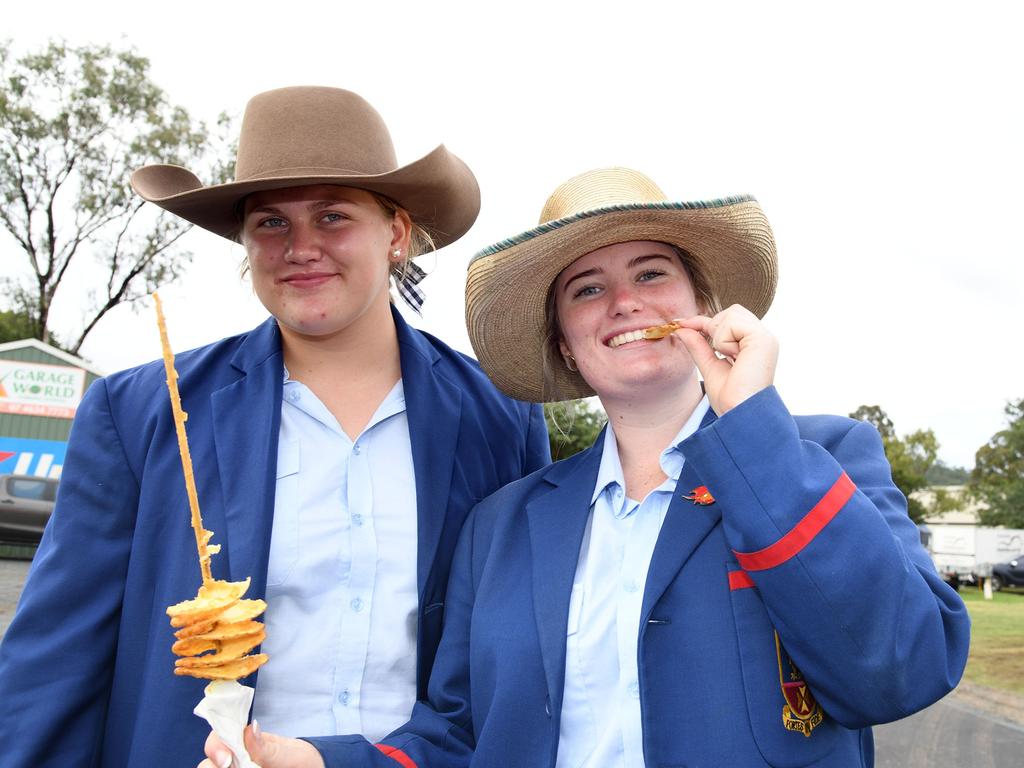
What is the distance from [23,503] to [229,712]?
19.1 m

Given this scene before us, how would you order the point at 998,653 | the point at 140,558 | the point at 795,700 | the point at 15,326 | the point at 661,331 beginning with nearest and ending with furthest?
the point at 795,700 → the point at 661,331 → the point at 140,558 → the point at 998,653 → the point at 15,326

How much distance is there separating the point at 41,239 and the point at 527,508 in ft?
91.0

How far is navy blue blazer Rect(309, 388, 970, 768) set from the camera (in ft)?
5.56

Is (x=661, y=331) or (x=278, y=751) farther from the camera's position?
(x=661, y=331)

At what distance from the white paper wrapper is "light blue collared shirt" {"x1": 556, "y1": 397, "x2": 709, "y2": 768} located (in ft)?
2.52

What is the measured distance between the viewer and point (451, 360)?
3.12 m

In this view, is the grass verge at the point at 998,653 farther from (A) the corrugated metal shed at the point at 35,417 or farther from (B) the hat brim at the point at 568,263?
(A) the corrugated metal shed at the point at 35,417

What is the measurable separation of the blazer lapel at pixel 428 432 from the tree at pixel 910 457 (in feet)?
174

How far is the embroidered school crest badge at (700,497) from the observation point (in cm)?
207

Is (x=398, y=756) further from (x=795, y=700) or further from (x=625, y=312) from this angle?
(x=625, y=312)

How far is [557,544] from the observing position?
7.42 feet

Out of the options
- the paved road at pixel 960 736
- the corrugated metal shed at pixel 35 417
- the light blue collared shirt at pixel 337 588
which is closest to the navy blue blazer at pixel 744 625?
the light blue collared shirt at pixel 337 588

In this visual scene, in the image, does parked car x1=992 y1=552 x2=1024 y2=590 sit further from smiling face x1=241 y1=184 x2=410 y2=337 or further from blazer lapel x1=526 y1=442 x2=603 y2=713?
smiling face x1=241 y1=184 x2=410 y2=337

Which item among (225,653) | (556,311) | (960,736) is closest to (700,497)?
(556,311)
